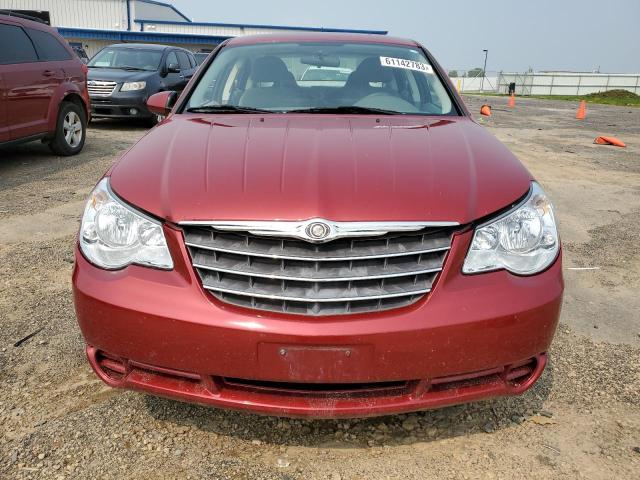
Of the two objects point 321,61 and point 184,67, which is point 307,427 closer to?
point 321,61

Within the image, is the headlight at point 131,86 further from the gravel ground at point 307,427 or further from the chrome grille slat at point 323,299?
the chrome grille slat at point 323,299

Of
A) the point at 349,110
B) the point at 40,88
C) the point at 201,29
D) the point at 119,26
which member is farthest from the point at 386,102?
the point at 119,26

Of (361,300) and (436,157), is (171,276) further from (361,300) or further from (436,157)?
(436,157)

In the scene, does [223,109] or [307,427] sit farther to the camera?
[223,109]

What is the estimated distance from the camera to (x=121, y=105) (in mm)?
9750

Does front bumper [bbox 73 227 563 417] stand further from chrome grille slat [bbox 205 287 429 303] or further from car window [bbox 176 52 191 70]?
car window [bbox 176 52 191 70]

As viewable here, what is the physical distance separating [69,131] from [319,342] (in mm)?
6959

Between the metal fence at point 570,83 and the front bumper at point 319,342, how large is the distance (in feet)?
162

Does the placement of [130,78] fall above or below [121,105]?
above

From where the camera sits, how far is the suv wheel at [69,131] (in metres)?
7.21

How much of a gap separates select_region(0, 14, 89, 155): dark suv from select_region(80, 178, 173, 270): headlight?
5.00 meters

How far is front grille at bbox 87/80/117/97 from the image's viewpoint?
31.9ft

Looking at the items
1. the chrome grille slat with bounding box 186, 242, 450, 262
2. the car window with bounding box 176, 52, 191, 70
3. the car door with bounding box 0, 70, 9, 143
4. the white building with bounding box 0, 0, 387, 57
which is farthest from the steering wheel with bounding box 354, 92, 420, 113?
the white building with bounding box 0, 0, 387, 57

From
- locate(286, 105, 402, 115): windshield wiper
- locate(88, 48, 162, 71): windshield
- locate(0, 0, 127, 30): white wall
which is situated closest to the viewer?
locate(286, 105, 402, 115): windshield wiper
